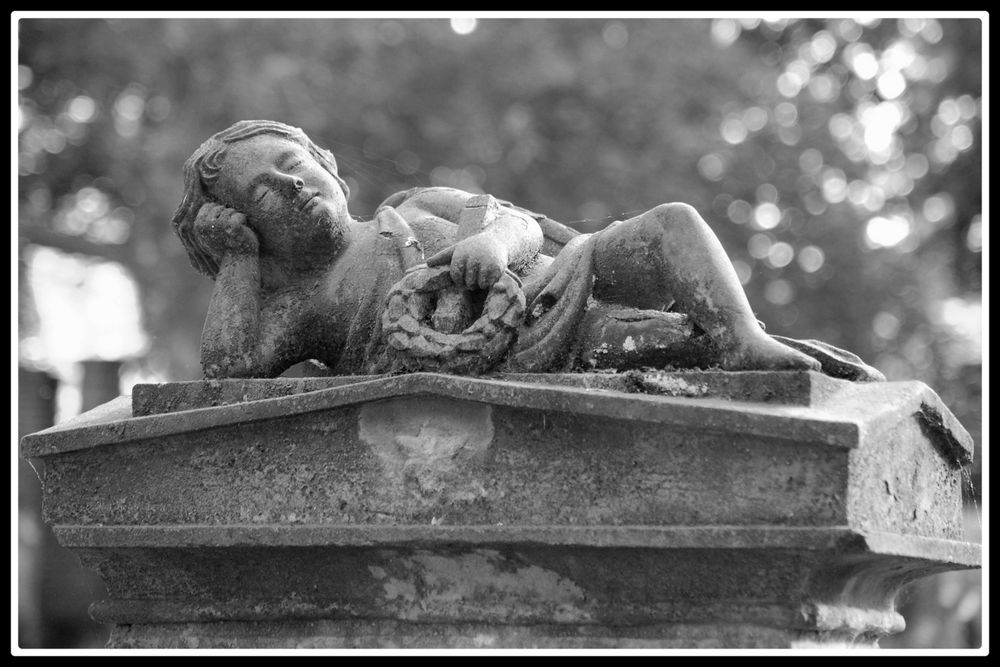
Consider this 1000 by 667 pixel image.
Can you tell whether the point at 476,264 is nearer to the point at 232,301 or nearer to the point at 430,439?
the point at 430,439

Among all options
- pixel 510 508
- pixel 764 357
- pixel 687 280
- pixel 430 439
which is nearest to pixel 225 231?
pixel 430 439

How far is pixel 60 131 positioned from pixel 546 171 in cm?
454

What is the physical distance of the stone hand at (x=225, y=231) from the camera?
4.55 m

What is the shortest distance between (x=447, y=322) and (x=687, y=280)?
0.70 m

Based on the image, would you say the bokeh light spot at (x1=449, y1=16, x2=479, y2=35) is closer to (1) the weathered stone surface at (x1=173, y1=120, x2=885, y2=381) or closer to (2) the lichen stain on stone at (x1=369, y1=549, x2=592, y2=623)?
(1) the weathered stone surface at (x1=173, y1=120, x2=885, y2=381)

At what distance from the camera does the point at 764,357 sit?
387 centimetres

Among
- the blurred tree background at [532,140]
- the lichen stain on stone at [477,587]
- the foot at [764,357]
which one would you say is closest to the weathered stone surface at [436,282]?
the foot at [764,357]

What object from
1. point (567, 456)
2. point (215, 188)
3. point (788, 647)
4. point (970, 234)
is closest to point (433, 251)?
point (215, 188)

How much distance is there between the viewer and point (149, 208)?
12.3 meters

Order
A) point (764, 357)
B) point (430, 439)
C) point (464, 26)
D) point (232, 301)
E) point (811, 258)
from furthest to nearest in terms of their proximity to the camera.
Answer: point (464, 26) < point (811, 258) < point (232, 301) < point (430, 439) < point (764, 357)

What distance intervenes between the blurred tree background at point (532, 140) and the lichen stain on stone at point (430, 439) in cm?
754

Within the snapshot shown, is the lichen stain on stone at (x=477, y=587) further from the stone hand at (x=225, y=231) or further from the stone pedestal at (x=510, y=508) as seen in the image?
the stone hand at (x=225, y=231)

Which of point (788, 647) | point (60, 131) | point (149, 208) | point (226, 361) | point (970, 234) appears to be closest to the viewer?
point (788, 647)

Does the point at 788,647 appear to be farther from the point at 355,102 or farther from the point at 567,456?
the point at 355,102
